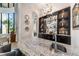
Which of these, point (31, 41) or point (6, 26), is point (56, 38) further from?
point (6, 26)

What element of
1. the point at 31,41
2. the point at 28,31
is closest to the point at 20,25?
the point at 28,31

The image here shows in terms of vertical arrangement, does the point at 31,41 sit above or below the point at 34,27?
below

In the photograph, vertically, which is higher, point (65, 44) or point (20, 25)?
point (20, 25)

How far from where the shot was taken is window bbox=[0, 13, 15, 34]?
195 centimetres

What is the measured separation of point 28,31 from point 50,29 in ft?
1.00

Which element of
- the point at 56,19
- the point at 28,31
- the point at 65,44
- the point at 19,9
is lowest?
the point at 65,44

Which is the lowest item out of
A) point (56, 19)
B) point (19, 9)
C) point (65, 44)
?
point (65, 44)

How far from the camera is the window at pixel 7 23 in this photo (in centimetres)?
195

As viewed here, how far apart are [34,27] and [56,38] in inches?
13.3

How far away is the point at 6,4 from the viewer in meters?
1.97

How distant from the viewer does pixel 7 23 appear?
1966mm

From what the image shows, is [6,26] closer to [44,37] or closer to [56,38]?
[44,37]

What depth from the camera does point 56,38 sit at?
195cm

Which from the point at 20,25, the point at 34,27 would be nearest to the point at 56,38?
the point at 34,27
